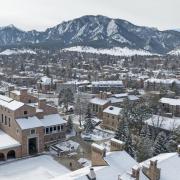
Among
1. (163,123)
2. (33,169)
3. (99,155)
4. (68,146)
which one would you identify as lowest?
(33,169)

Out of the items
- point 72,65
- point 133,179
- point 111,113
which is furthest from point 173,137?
point 72,65

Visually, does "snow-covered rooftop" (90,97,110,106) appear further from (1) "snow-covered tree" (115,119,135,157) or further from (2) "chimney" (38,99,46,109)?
(2) "chimney" (38,99,46,109)

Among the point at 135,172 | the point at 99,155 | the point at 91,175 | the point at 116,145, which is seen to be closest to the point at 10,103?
the point at 116,145

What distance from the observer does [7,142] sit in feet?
161

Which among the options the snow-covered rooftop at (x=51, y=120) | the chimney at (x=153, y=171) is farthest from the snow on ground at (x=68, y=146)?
the chimney at (x=153, y=171)

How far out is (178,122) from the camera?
64.6m

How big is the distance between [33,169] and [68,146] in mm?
10115

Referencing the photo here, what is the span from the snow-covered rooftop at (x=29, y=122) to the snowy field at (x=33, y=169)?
490cm

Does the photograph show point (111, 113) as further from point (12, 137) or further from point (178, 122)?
point (12, 137)

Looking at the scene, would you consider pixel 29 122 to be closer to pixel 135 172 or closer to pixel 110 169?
pixel 110 169

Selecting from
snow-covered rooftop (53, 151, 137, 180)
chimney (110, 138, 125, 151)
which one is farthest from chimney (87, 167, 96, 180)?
chimney (110, 138, 125, 151)

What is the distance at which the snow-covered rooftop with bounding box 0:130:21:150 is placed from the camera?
47.3m

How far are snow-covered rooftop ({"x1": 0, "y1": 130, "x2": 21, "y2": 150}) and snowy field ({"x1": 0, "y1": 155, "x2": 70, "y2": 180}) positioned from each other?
8.72 ft

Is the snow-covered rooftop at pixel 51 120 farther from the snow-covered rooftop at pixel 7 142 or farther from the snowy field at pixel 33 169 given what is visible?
the snowy field at pixel 33 169
